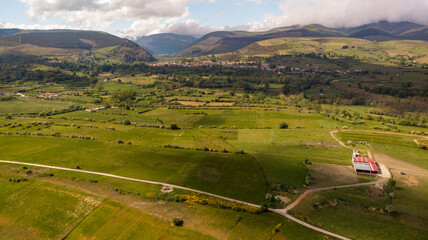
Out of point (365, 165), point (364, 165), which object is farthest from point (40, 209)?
point (365, 165)

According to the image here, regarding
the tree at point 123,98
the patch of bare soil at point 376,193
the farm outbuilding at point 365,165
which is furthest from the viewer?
the tree at point 123,98

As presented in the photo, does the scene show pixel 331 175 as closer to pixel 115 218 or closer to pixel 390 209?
pixel 390 209

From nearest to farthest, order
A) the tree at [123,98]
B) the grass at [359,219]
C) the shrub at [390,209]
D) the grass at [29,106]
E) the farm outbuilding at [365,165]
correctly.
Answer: the grass at [359,219]
the shrub at [390,209]
the farm outbuilding at [365,165]
the grass at [29,106]
the tree at [123,98]

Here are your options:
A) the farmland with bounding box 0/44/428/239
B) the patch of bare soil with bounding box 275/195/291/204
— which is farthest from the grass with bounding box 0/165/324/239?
the patch of bare soil with bounding box 275/195/291/204

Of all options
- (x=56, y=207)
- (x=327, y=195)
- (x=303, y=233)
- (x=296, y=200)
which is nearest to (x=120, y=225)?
(x=56, y=207)

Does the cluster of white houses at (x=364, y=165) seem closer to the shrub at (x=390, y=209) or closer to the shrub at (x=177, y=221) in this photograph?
the shrub at (x=390, y=209)

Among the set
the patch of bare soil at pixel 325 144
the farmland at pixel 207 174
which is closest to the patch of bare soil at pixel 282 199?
the farmland at pixel 207 174

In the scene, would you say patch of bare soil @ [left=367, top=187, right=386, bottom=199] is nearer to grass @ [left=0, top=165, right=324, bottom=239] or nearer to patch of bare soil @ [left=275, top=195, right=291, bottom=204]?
patch of bare soil @ [left=275, top=195, right=291, bottom=204]
